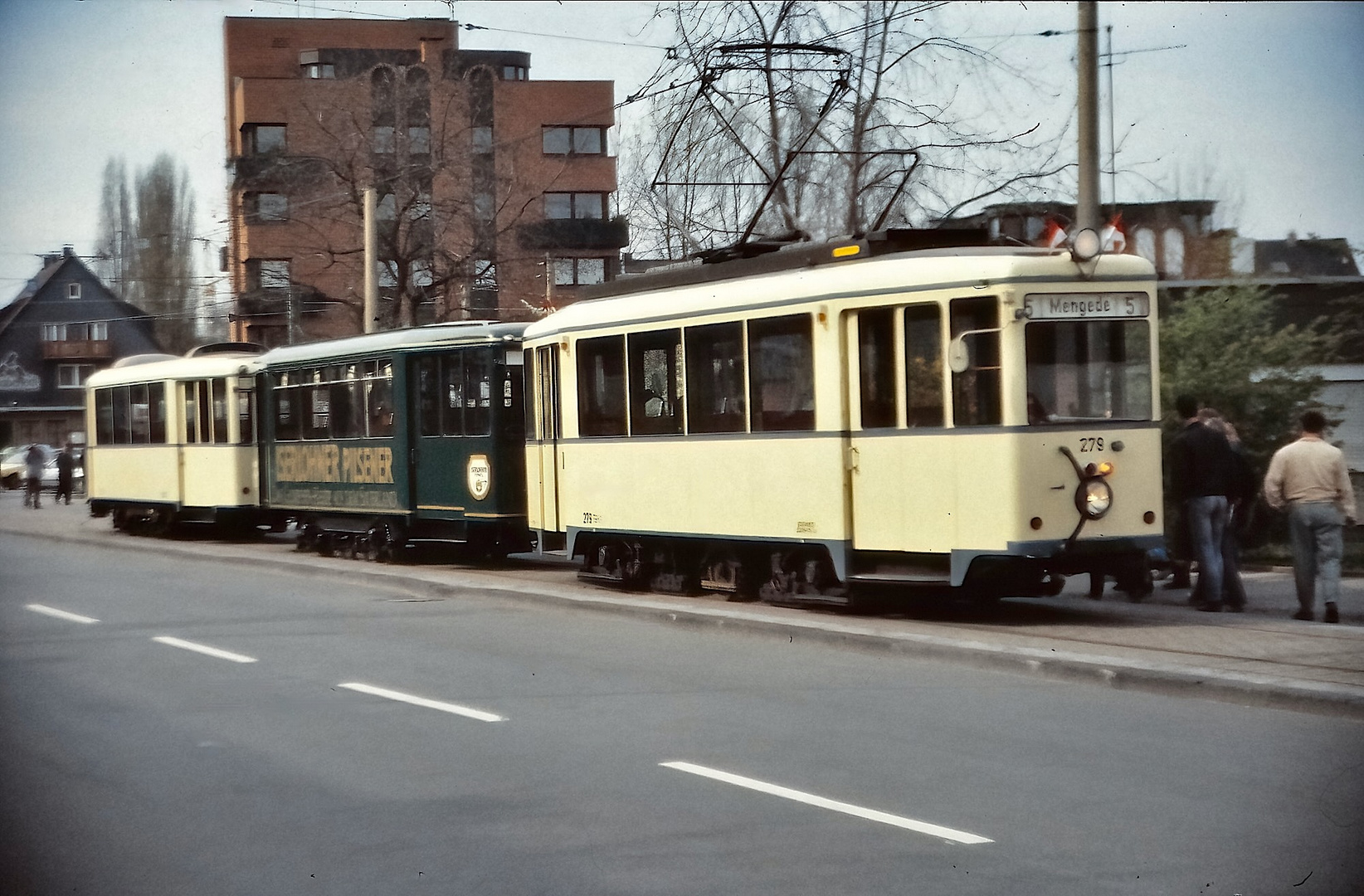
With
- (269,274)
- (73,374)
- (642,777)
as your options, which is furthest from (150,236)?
(269,274)

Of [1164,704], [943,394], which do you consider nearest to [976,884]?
[1164,704]

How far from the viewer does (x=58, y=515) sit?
42.1m

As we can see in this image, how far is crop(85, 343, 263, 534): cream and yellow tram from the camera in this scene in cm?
2782

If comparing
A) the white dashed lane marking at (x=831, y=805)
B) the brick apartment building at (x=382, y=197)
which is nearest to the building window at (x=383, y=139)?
the brick apartment building at (x=382, y=197)

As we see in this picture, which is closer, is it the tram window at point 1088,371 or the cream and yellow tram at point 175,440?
the tram window at point 1088,371

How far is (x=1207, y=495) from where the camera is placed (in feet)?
46.1

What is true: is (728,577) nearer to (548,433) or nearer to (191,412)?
(548,433)

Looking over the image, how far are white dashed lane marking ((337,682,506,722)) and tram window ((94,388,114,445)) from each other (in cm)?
2345

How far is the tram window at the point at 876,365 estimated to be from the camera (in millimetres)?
13805

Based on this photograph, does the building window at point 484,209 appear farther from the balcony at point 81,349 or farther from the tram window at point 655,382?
the tram window at point 655,382

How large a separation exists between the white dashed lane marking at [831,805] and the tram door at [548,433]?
1029cm

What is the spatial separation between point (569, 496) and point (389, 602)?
2188 mm

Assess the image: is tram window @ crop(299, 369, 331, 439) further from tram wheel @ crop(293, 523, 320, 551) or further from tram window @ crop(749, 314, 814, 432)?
tram window @ crop(749, 314, 814, 432)

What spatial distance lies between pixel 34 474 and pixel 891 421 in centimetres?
3709
